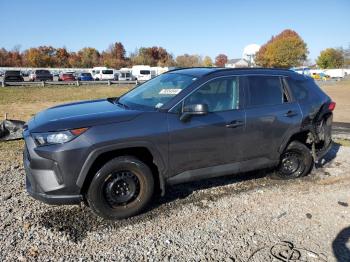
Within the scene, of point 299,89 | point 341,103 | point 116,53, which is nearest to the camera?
point 299,89

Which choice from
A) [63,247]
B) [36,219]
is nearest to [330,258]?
[63,247]

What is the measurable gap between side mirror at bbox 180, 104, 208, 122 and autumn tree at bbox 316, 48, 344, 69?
98.9 metres

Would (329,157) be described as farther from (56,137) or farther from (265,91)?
(56,137)

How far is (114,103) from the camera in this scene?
191 inches

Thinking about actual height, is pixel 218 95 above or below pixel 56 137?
above

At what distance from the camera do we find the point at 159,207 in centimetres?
439

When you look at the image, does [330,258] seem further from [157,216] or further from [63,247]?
[63,247]

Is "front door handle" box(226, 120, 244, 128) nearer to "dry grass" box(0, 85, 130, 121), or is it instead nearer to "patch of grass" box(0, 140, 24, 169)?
"patch of grass" box(0, 140, 24, 169)

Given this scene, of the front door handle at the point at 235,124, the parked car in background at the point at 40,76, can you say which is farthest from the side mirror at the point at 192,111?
the parked car in background at the point at 40,76

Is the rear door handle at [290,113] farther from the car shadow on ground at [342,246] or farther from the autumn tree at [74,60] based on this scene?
the autumn tree at [74,60]

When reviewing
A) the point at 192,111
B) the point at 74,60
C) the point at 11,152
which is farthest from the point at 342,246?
the point at 74,60

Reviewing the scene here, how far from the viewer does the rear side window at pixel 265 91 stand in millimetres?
4842

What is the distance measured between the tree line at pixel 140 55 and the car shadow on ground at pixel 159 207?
76.3m

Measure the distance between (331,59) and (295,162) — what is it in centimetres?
10110
